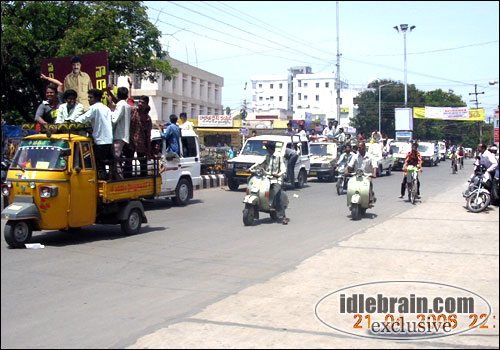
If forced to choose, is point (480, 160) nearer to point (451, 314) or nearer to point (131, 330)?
point (451, 314)

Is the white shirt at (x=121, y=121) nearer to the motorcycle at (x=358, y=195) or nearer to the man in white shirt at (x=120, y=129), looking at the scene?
the man in white shirt at (x=120, y=129)

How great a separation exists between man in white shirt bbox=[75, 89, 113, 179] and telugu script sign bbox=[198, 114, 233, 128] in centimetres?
3871

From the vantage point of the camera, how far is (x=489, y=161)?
→ 1465cm

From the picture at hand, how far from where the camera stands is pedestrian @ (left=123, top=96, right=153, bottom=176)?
11219 mm

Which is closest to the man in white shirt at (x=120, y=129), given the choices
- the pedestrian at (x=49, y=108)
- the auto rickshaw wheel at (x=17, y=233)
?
the pedestrian at (x=49, y=108)

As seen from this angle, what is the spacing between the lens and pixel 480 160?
14938mm

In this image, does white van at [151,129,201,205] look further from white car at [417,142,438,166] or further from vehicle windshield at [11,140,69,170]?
white car at [417,142,438,166]

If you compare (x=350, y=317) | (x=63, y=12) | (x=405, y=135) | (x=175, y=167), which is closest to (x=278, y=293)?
(x=350, y=317)

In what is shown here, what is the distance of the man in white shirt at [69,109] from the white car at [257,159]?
8.41 metres

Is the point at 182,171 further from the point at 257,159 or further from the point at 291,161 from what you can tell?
the point at 291,161

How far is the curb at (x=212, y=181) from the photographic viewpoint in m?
21.2

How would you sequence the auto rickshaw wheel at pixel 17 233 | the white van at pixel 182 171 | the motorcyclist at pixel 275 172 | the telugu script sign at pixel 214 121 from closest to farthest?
the auto rickshaw wheel at pixel 17 233 → the motorcyclist at pixel 275 172 → the white van at pixel 182 171 → the telugu script sign at pixel 214 121

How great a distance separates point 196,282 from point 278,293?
1.22 metres

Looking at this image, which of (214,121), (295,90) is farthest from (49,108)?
(295,90)
